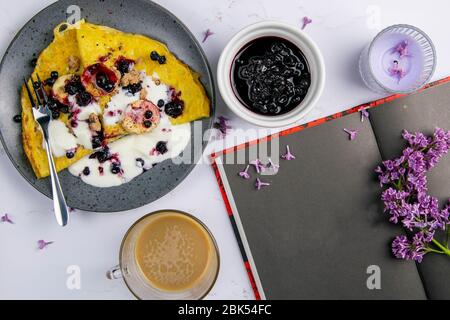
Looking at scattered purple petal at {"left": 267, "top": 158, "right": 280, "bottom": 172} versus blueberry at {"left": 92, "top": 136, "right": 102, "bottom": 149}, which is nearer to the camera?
blueberry at {"left": 92, "top": 136, "right": 102, "bottom": 149}

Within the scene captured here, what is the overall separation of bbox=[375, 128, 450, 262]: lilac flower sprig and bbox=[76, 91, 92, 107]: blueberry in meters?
0.88

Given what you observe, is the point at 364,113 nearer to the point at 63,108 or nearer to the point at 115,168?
the point at 115,168

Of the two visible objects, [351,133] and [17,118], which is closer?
[17,118]

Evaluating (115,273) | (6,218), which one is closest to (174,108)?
(115,273)

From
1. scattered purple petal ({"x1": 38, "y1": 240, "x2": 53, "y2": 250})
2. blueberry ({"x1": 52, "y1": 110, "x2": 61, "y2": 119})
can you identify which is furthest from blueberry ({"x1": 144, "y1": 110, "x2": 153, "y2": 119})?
scattered purple petal ({"x1": 38, "y1": 240, "x2": 53, "y2": 250})

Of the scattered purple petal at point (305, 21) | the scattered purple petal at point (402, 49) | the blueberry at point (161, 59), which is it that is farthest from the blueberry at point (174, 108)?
the scattered purple petal at point (402, 49)

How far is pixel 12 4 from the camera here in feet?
4.98

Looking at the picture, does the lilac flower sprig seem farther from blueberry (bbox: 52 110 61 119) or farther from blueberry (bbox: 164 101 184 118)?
blueberry (bbox: 52 110 61 119)

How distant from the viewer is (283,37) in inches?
54.3

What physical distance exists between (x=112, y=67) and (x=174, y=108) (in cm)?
21

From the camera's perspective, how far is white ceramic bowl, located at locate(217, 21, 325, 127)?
1.34 meters

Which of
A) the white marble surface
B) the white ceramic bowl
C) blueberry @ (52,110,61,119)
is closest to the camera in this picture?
the white ceramic bowl

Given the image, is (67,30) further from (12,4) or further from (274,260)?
(274,260)

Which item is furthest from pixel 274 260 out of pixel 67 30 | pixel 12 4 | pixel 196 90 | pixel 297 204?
pixel 12 4
